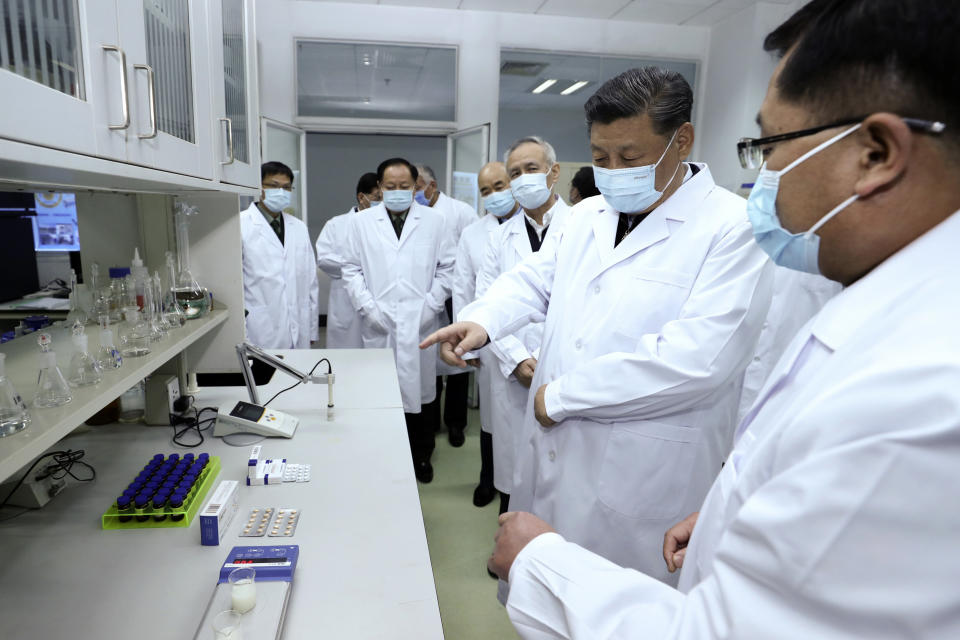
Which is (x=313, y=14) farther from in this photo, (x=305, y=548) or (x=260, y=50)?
(x=305, y=548)

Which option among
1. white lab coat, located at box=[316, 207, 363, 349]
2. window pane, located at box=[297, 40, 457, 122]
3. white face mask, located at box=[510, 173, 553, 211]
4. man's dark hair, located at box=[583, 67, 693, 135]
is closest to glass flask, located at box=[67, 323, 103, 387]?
man's dark hair, located at box=[583, 67, 693, 135]

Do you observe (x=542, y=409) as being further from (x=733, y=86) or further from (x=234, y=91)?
(x=733, y=86)

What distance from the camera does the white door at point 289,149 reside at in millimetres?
4117

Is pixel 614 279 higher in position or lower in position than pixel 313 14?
lower

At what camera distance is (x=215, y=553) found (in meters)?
0.97

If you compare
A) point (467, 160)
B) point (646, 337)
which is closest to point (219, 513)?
point (646, 337)

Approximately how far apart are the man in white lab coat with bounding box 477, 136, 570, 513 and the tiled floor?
0.62 ft

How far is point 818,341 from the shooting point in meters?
0.61

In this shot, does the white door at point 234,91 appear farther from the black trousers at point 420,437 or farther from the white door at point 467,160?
the white door at point 467,160

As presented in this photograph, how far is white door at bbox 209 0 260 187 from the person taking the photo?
1.25m

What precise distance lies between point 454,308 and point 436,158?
15.2 feet

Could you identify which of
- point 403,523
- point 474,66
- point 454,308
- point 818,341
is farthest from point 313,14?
point 818,341

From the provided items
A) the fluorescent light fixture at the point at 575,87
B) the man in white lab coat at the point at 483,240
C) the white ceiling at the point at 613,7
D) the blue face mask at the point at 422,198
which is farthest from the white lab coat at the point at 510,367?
the fluorescent light fixture at the point at 575,87

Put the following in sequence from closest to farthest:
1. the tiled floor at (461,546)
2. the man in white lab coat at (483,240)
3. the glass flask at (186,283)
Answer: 1. the glass flask at (186,283)
2. the tiled floor at (461,546)
3. the man in white lab coat at (483,240)
